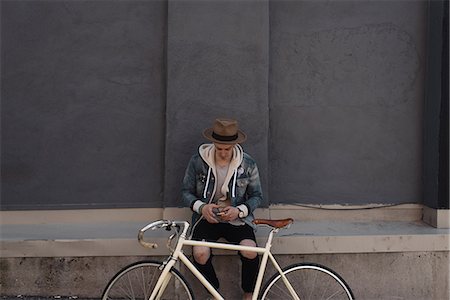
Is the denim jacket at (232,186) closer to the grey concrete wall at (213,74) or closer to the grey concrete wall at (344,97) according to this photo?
the grey concrete wall at (213,74)

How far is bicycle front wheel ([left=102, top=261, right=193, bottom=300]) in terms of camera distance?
13.7 ft

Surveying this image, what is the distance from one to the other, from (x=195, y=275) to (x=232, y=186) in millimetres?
817

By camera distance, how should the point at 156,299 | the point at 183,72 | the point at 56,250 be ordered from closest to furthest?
the point at 156,299 → the point at 56,250 → the point at 183,72

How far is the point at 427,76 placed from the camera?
5.45 m

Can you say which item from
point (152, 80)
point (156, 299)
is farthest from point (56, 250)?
point (152, 80)

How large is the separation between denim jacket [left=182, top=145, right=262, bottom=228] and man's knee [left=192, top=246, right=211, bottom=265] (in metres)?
0.33

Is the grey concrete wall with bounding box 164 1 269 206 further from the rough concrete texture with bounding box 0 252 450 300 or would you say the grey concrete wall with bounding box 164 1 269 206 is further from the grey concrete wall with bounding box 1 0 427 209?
the rough concrete texture with bounding box 0 252 450 300

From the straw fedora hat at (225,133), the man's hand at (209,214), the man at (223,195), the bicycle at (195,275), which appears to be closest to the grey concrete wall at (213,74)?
the man at (223,195)

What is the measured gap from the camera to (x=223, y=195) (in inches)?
182

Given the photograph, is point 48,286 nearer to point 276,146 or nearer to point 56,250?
point 56,250

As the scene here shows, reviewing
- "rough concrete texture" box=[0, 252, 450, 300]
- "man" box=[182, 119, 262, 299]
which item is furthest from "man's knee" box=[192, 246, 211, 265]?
"rough concrete texture" box=[0, 252, 450, 300]

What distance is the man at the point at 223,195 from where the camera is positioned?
4414mm

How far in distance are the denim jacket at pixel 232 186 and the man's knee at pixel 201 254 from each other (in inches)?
12.9

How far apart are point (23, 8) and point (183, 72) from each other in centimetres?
167
